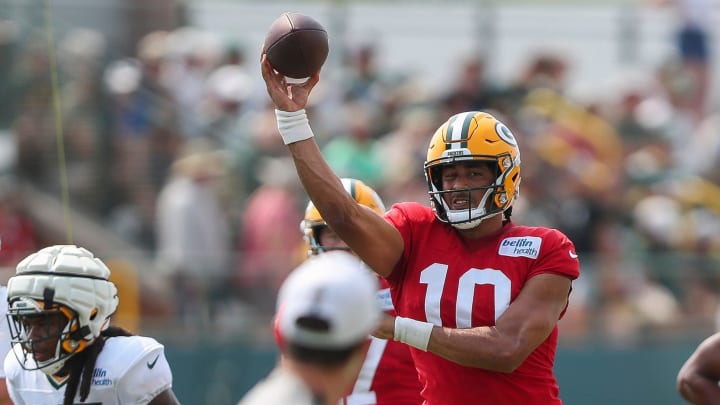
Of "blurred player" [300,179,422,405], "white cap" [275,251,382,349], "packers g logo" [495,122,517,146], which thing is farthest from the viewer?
"blurred player" [300,179,422,405]

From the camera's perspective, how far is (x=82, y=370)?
543 centimetres

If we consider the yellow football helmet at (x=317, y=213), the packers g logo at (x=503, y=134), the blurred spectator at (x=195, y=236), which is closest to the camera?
the packers g logo at (x=503, y=134)

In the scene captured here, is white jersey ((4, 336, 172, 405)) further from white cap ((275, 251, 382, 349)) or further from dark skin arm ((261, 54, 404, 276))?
white cap ((275, 251, 382, 349))

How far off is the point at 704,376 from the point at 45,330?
9.80 feet

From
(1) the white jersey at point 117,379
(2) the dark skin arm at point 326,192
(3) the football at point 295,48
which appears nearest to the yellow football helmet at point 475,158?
A: (2) the dark skin arm at point 326,192

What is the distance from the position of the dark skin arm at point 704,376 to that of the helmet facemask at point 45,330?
2811 millimetres

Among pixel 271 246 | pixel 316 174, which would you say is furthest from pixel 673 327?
pixel 316 174

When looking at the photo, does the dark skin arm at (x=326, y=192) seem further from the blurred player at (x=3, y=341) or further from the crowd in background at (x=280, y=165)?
the crowd in background at (x=280, y=165)

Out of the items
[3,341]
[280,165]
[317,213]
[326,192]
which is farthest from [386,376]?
[280,165]

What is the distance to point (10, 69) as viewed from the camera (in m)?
12.5

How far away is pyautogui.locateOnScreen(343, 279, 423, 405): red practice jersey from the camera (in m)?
6.29

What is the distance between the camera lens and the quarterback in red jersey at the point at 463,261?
5332 mm

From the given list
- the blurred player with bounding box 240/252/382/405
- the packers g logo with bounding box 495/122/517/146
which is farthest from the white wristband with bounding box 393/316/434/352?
the blurred player with bounding box 240/252/382/405

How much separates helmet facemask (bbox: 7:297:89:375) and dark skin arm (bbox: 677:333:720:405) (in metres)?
2.81
